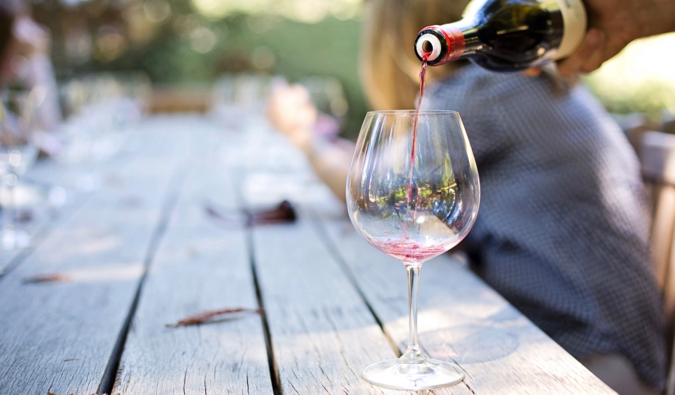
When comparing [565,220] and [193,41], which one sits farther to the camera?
[193,41]

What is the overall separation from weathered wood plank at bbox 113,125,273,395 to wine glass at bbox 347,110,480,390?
17cm

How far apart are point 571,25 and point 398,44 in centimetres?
59

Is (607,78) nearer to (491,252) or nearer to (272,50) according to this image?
(491,252)

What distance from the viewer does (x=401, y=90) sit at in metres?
1.82

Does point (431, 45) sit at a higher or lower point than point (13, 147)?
higher

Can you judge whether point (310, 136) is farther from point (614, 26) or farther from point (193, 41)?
point (193, 41)

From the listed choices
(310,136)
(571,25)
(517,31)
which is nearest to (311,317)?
(517,31)

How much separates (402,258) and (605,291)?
71 cm

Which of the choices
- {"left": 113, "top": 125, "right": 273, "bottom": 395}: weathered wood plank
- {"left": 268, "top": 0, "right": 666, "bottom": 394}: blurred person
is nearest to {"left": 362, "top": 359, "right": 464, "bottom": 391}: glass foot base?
{"left": 113, "top": 125, "right": 273, "bottom": 395}: weathered wood plank

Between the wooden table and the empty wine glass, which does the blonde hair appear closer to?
the wooden table

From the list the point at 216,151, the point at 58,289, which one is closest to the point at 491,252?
the point at 58,289

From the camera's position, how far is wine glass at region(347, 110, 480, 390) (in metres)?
0.74

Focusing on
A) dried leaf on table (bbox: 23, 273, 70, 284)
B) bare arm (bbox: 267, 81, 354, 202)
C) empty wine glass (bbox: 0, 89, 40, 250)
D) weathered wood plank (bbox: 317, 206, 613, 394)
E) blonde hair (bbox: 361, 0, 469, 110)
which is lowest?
weathered wood plank (bbox: 317, 206, 613, 394)

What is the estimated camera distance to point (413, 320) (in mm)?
769
